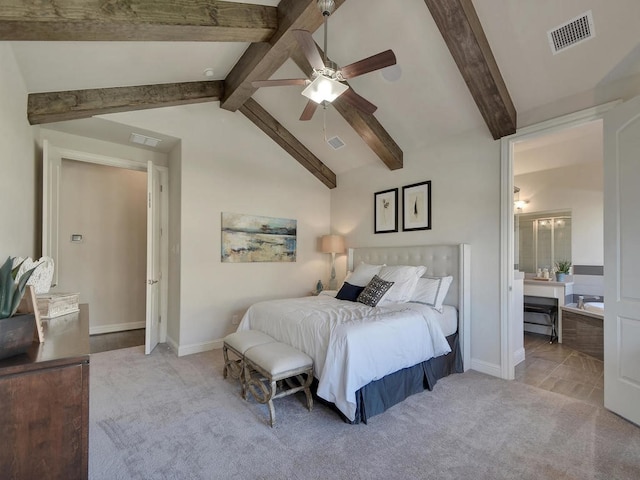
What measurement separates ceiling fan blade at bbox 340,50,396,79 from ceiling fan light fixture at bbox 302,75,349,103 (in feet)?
0.30

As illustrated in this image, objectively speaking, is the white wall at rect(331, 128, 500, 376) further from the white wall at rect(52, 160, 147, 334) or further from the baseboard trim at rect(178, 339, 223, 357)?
the white wall at rect(52, 160, 147, 334)

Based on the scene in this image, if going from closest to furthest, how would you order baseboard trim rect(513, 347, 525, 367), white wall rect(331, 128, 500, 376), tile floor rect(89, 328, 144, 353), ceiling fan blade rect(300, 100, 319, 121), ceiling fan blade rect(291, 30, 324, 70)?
1. ceiling fan blade rect(291, 30, 324, 70)
2. ceiling fan blade rect(300, 100, 319, 121)
3. white wall rect(331, 128, 500, 376)
4. baseboard trim rect(513, 347, 525, 367)
5. tile floor rect(89, 328, 144, 353)

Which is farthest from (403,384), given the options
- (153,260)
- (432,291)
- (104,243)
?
(104,243)

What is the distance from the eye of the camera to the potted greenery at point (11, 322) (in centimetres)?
124

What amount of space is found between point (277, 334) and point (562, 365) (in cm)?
343

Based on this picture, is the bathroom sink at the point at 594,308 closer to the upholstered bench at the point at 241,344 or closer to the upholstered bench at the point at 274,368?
the upholstered bench at the point at 274,368

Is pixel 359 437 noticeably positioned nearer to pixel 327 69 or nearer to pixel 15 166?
pixel 327 69

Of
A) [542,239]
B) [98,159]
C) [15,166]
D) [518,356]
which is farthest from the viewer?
[542,239]

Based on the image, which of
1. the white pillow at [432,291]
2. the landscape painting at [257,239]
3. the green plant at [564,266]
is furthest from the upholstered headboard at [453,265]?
the green plant at [564,266]

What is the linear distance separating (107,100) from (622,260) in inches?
197

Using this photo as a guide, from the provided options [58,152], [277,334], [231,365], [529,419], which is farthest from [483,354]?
[58,152]

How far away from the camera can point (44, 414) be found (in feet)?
3.96

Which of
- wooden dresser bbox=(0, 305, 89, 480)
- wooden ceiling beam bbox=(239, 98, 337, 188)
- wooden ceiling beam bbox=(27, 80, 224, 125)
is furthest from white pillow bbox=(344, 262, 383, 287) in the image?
wooden dresser bbox=(0, 305, 89, 480)

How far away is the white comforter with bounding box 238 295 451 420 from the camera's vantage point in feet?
7.86
